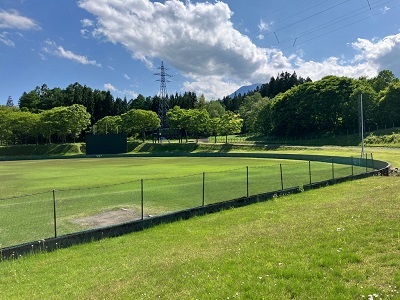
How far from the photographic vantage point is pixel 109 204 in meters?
18.8

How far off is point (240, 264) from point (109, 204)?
12.9 metres

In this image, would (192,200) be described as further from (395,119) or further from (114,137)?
(395,119)

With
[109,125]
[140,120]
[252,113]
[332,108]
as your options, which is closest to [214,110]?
[252,113]

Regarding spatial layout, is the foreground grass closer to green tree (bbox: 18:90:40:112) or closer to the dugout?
the dugout

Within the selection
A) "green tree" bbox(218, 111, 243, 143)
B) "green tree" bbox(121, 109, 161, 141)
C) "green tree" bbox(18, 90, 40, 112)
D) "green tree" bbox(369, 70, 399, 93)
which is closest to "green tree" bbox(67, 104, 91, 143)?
"green tree" bbox(121, 109, 161, 141)

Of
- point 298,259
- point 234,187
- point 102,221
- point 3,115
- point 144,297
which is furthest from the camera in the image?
point 3,115

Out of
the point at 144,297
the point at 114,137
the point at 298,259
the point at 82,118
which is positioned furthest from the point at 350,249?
the point at 82,118

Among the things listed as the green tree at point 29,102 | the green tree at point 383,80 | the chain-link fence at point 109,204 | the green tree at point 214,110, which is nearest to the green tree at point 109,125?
the green tree at point 29,102

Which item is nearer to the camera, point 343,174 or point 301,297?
point 301,297

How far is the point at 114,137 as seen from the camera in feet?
276

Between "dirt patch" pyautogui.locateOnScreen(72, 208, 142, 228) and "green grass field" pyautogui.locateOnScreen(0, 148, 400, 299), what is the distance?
2.31 metres

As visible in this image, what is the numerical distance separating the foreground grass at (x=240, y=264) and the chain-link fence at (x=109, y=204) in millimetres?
2675

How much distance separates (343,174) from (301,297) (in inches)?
900

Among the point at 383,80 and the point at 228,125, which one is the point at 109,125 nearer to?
Result: the point at 228,125
